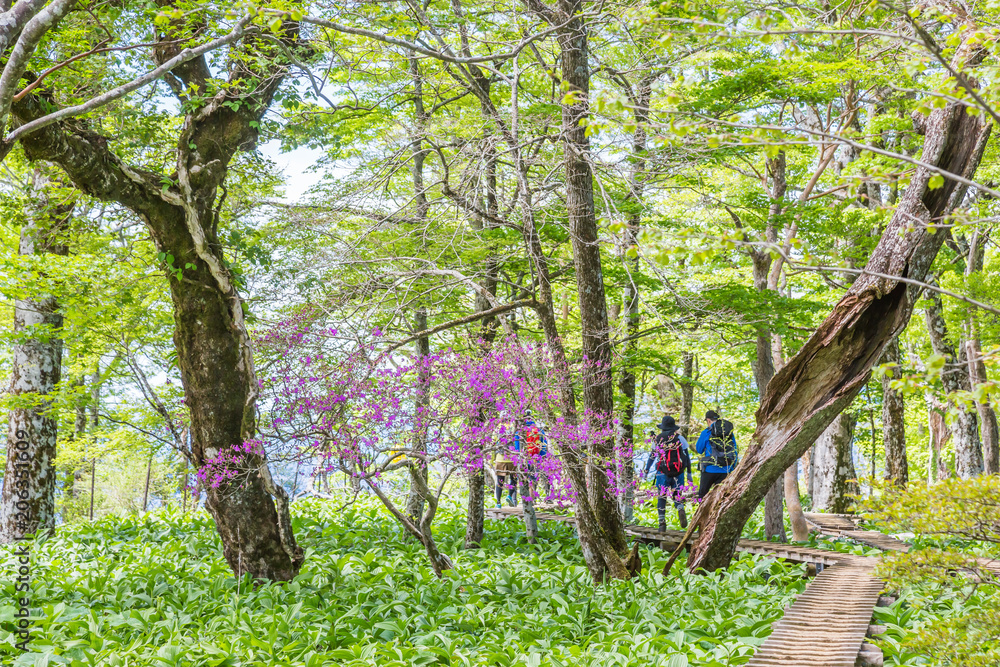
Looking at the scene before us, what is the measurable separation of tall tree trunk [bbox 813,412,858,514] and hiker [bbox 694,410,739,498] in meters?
3.54

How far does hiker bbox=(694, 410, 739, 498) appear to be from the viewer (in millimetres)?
9195

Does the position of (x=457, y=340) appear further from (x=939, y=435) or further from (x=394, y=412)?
(x=939, y=435)

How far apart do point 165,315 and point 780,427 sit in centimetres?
782

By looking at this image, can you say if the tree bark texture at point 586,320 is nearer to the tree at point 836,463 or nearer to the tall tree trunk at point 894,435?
the tree at point 836,463

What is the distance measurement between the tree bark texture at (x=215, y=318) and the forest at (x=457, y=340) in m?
0.03

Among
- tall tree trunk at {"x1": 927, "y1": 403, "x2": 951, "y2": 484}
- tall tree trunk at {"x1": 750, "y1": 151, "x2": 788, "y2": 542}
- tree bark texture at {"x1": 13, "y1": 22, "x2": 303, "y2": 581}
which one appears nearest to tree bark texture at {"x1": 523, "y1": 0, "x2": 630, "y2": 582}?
tall tree trunk at {"x1": 750, "y1": 151, "x2": 788, "y2": 542}

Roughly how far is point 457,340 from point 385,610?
144 inches

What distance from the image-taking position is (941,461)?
15359 millimetres

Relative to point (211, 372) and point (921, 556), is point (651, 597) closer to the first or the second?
point (921, 556)

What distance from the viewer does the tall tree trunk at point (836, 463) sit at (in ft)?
39.0

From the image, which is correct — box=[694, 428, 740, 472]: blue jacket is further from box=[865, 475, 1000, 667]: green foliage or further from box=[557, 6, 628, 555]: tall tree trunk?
box=[865, 475, 1000, 667]: green foliage

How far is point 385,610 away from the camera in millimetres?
6332

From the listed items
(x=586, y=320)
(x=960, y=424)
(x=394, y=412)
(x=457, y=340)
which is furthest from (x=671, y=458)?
(x=960, y=424)

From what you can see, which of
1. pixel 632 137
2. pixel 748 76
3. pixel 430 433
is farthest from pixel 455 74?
pixel 430 433
